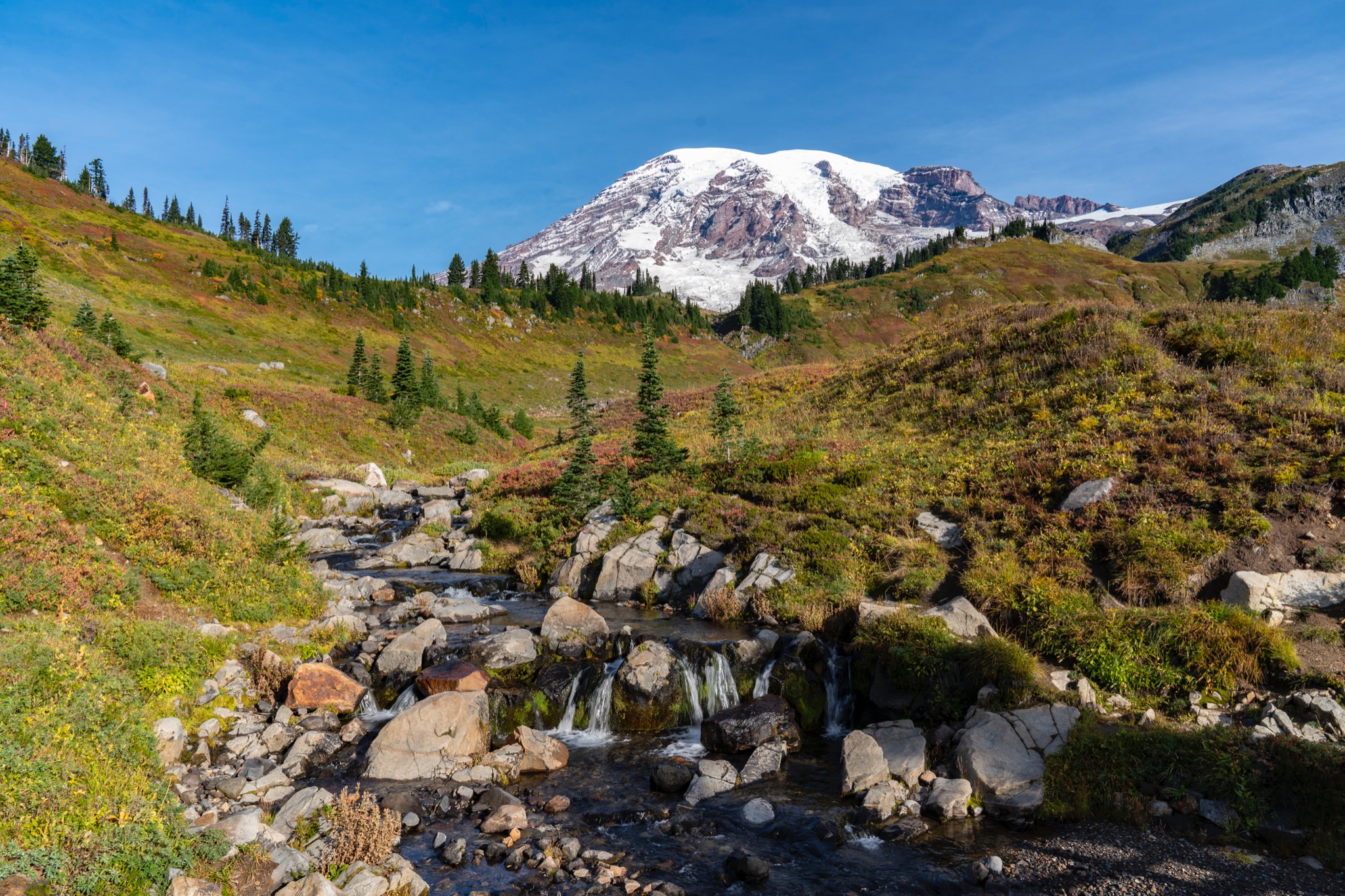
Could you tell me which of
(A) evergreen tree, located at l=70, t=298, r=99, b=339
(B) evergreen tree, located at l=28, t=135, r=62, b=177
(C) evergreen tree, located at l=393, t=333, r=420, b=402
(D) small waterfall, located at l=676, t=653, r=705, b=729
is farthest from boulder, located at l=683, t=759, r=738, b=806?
(B) evergreen tree, located at l=28, t=135, r=62, b=177

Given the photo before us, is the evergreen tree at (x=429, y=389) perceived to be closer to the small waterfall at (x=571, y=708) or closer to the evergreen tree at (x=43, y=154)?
the small waterfall at (x=571, y=708)

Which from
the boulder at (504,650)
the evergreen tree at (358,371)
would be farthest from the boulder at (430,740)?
the evergreen tree at (358,371)

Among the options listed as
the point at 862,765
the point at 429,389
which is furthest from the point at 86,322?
the point at 862,765

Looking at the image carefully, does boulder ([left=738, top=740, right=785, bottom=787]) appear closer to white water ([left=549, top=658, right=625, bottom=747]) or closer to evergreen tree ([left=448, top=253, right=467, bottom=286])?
white water ([left=549, top=658, right=625, bottom=747])

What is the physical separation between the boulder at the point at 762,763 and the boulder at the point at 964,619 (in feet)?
16.7

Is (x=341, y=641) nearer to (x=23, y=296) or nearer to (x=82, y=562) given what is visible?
(x=82, y=562)

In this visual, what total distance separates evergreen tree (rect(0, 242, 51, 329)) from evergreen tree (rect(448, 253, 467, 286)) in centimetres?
14296

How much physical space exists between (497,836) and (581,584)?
46.6ft

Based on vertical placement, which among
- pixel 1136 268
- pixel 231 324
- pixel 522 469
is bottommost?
pixel 522 469

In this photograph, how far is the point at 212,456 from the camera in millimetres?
25391

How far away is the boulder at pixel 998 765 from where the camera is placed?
10.3 meters

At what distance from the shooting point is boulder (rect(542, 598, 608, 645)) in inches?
680

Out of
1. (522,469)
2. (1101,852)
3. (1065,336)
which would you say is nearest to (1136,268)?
(1065,336)

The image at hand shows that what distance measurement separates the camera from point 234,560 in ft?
58.1
